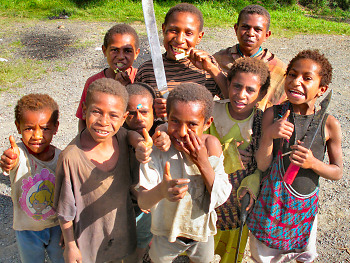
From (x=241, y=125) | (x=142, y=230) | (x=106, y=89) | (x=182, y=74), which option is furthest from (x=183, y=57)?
(x=142, y=230)

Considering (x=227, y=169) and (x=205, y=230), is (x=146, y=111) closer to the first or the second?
(x=227, y=169)

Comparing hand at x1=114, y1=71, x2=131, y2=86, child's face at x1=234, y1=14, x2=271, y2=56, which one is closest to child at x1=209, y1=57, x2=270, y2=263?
child's face at x1=234, y1=14, x2=271, y2=56

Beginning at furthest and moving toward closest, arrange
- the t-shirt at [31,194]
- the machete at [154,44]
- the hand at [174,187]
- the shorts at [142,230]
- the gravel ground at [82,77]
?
1. the gravel ground at [82,77]
2. the shorts at [142,230]
3. the machete at [154,44]
4. the t-shirt at [31,194]
5. the hand at [174,187]

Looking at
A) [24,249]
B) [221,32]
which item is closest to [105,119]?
[24,249]

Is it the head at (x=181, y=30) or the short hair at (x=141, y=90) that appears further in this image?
the head at (x=181, y=30)

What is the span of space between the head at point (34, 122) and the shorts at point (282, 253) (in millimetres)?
1530

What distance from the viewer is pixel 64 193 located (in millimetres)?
1773

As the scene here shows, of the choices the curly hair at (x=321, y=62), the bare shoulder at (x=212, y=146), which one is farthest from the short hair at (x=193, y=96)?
the curly hair at (x=321, y=62)

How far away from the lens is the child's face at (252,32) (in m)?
2.79

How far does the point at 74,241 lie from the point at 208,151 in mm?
937

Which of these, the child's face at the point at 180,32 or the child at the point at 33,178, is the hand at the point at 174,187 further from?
the child's face at the point at 180,32

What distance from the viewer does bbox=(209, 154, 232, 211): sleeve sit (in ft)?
5.81

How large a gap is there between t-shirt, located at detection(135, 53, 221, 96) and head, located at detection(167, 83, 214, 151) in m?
0.60

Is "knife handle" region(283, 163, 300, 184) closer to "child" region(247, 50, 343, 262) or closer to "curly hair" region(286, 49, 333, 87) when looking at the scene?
"child" region(247, 50, 343, 262)
